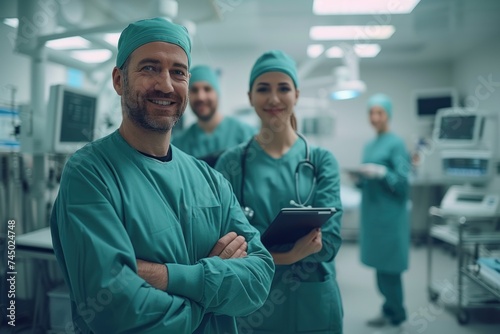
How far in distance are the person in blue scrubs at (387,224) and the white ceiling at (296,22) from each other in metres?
1.30

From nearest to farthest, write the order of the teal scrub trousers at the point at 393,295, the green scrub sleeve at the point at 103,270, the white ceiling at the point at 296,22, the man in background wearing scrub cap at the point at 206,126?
the green scrub sleeve at the point at 103,270 → the man in background wearing scrub cap at the point at 206,126 → the white ceiling at the point at 296,22 → the teal scrub trousers at the point at 393,295

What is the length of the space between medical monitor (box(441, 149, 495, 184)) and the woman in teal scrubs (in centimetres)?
192

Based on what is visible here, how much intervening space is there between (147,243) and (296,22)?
3.03 m

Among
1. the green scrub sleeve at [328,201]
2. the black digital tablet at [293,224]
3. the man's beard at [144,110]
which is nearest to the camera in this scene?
the man's beard at [144,110]

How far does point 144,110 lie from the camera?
0.79 metres

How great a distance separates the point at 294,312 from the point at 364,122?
4329 millimetres

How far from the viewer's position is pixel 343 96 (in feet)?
10.2

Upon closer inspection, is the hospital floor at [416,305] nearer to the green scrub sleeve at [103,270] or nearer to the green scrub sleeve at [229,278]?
the green scrub sleeve at [229,278]

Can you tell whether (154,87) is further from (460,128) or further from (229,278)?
(460,128)

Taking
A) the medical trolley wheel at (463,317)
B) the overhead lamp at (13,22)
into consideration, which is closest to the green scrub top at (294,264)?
the overhead lamp at (13,22)

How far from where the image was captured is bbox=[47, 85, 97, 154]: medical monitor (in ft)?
5.42

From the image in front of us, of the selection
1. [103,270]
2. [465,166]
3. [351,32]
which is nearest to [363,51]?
[351,32]

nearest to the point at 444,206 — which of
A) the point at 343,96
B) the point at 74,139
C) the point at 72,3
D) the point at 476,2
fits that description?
the point at 343,96

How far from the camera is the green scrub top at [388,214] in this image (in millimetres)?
2373
